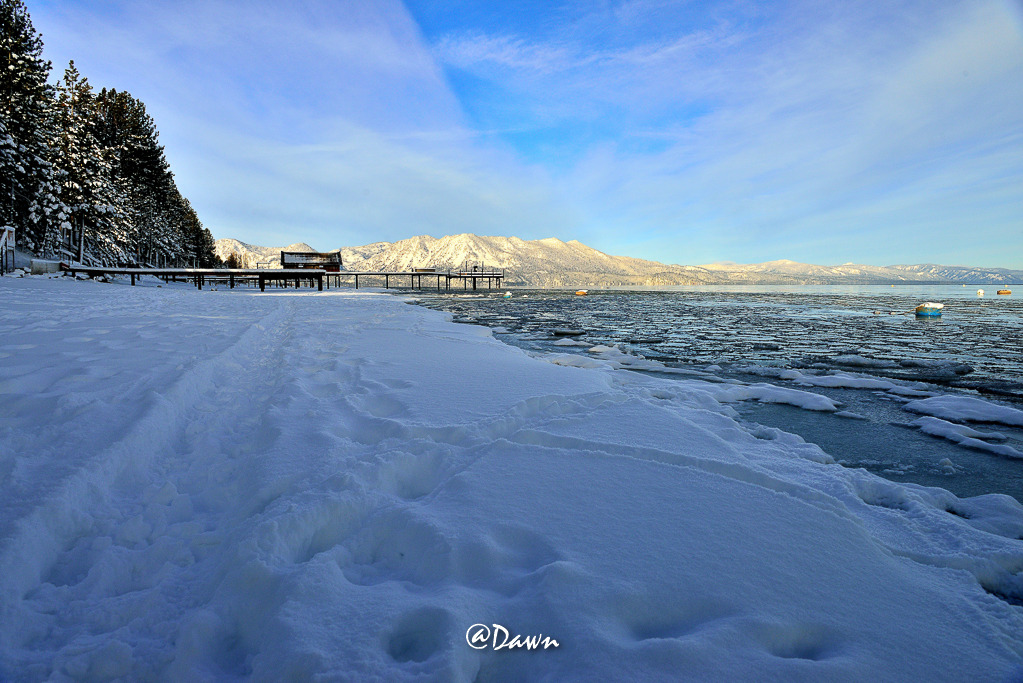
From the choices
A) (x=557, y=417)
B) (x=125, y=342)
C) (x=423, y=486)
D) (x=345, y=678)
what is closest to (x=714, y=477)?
(x=557, y=417)

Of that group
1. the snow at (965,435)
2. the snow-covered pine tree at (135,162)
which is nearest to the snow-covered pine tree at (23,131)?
the snow-covered pine tree at (135,162)

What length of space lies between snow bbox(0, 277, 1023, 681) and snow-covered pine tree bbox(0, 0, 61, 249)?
32.1m

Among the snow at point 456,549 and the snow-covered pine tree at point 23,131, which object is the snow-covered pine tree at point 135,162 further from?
the snow at point 456,549

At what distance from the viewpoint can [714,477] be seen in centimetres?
274

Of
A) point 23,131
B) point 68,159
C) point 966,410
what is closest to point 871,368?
point 966,410

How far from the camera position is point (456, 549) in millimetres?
1860

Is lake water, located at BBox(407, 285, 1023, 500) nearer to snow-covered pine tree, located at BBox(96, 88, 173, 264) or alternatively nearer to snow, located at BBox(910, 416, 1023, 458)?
snow, located at BBox(910, 416, 1023, 458)

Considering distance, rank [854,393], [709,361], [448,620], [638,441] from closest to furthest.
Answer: [448,620]
[638,441]
[854,393]
[709,361]

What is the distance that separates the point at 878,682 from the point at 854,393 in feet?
19.0

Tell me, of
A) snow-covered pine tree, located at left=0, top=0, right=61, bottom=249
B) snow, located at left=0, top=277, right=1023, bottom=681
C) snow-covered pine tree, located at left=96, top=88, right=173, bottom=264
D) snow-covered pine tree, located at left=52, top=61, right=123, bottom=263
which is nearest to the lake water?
snow, located at left=0, top=277, right=1023, bottom=681

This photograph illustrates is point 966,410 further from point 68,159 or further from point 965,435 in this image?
point 68,159

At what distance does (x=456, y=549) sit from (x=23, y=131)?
38.0m

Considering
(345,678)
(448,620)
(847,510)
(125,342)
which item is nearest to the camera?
(345,678)

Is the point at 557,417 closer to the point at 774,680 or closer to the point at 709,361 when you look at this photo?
the point at 774,680
